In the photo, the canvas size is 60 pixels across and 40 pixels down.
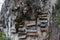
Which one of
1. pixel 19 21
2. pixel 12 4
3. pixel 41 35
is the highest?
A: pixel 12 4

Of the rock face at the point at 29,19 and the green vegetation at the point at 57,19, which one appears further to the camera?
the rock face at the point at 29,19

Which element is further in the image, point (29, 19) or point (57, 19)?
point (29, 19)

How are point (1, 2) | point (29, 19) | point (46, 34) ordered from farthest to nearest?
point (1, 2) → point (29, 19) → point (46, 34)

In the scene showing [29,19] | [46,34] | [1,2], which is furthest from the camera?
[1,2]

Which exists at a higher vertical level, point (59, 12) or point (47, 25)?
point (59, 12)

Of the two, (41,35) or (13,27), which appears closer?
(41,35)

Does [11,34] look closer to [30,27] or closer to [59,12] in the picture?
[30,27]

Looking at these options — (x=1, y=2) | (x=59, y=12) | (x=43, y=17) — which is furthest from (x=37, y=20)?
(x=1, y=2)

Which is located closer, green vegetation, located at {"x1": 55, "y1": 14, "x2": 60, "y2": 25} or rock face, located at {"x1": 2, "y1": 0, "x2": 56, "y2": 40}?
green vegetation, located at {"x1": 55, "y1": 14, "x2": 60, "y2": 25}

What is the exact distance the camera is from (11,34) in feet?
14.3

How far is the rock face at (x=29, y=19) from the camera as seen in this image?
4070 mm

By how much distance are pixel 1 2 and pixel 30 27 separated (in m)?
1.81

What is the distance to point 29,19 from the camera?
427 centimetres

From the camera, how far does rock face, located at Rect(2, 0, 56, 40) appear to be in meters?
4.07
